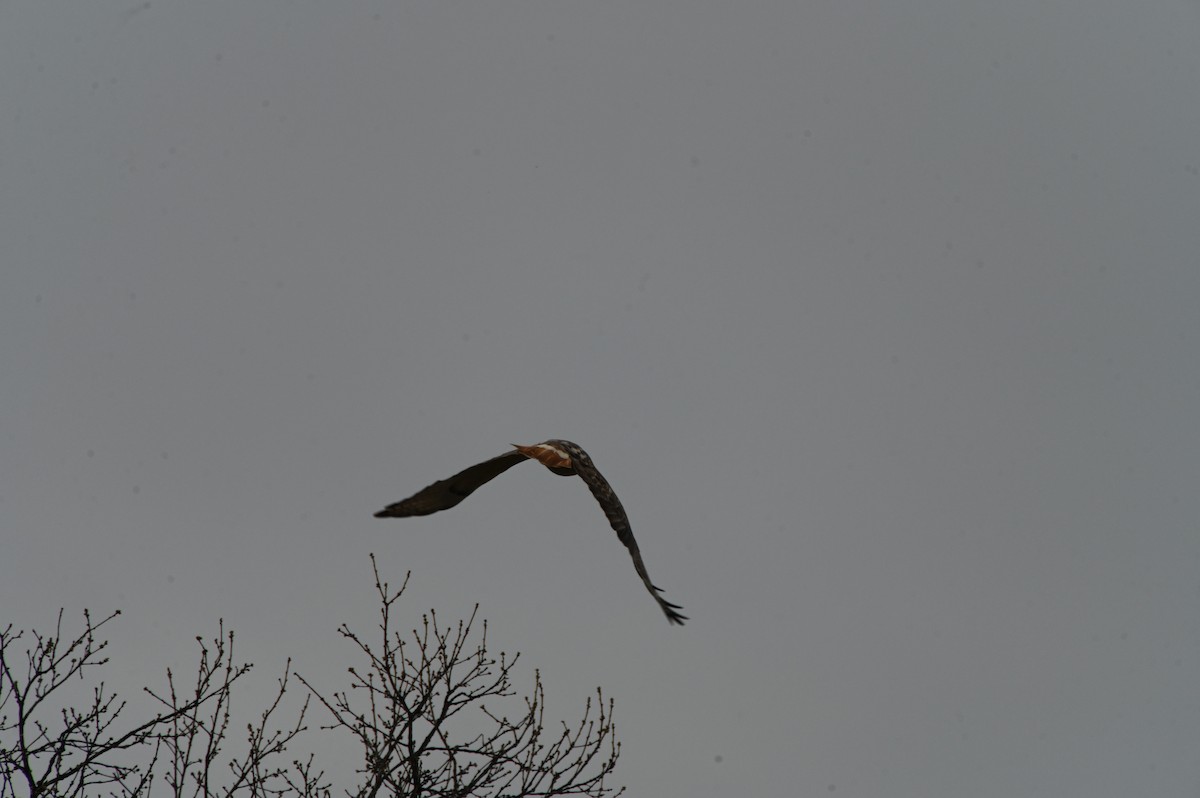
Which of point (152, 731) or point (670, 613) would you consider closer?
point (670, 613)

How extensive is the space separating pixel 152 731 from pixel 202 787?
0.63m

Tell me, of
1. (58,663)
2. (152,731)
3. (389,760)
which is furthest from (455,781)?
(58,663)

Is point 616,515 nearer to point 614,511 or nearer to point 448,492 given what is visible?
point 614,511

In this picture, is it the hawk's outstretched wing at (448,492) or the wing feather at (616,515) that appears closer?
the wing feather at (616,515)

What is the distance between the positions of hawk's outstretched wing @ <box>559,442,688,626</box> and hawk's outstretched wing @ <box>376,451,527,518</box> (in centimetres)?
46

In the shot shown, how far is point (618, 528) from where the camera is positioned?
343 inches

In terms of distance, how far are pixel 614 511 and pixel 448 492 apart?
1.83m

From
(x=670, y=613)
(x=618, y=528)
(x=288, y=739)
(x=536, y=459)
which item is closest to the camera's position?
(x=670, y=613)

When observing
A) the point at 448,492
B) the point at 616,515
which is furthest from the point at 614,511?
the point at 448,492

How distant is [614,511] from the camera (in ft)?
29.3

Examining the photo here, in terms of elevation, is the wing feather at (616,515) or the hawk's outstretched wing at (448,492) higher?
the hawk's outstretched wing at (448,492)

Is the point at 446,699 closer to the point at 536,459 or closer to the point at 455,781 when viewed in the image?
the point at 455,781

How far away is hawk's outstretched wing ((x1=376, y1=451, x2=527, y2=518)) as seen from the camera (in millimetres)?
9891

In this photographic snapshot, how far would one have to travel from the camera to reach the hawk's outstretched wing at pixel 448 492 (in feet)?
32.4
